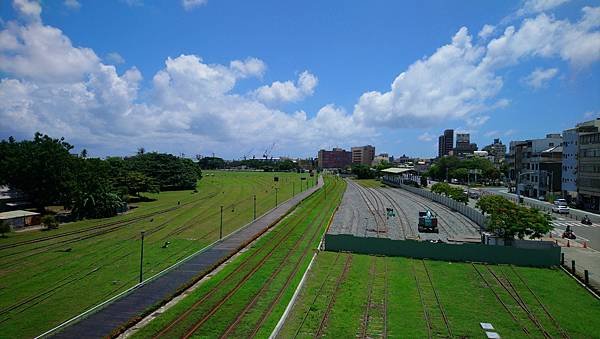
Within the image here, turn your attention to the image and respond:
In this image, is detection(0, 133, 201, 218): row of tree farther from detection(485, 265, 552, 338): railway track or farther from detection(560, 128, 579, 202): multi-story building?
detection(560, 128, 579, 202): multi-story building

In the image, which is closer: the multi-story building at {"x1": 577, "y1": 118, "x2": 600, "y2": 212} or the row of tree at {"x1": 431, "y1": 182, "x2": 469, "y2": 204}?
the multi-story building at {"x1": 577, "y1": 118, "x2": 600, "y2": 212}

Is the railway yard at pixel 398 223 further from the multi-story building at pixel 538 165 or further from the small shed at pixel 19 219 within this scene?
the small shed at pixel 19 219

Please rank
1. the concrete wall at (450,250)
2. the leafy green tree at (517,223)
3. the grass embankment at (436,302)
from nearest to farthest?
the grass embankment at (436,302), the concrete wall at (450,250), the leafy green tree at (517,223)

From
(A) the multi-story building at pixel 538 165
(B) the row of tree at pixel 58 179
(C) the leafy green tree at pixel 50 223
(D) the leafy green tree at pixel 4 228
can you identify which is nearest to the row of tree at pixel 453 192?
(A) the multi-story building at pixel 538 165

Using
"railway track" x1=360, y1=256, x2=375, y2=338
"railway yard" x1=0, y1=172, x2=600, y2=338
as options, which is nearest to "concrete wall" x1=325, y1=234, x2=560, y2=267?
"railway yard" x1=0, y1=172, x2=600, y2=338

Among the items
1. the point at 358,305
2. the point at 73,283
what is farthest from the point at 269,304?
the point at 73,283

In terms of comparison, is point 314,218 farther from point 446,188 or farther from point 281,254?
point 446,188
